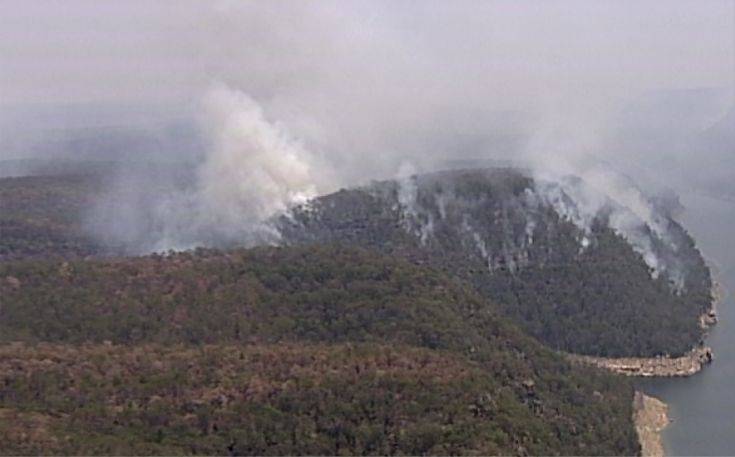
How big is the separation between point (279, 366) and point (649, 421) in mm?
23433

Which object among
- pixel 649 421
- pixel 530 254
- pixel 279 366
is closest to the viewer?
pixel 279 366

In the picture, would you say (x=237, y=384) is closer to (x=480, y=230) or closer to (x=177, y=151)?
(x=480, y=230)

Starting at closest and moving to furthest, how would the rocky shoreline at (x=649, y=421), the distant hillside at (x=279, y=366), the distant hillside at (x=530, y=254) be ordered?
the distant hillside at (x=279, y=366), the rocky shoreline at (x=649, y=421), the distant hillside at (x=530, y=254)

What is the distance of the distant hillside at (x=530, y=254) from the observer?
68.2 m

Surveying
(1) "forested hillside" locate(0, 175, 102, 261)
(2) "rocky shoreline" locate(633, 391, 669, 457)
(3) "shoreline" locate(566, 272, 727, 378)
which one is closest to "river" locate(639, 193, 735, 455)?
(2) "rocky shoreline" locate(633, 391, 669, 457)

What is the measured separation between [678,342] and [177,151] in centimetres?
12211

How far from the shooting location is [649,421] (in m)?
52.2

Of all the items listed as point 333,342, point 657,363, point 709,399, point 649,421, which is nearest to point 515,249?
point 657,363

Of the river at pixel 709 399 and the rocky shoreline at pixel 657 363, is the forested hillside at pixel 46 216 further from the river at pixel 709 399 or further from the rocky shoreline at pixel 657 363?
the river at pixel 709 399

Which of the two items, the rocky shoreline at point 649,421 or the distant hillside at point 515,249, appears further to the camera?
the distant hillside at point 515,249

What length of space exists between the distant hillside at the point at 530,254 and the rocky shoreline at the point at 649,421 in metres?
10.4

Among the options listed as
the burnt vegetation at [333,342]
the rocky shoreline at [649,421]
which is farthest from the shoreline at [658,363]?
the rocky shoreline at [649,421]

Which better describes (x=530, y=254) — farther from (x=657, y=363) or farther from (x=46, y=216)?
(x=46, y=216)

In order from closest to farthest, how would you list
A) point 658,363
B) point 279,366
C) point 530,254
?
point 279,366
point 658,363
point 530,254
